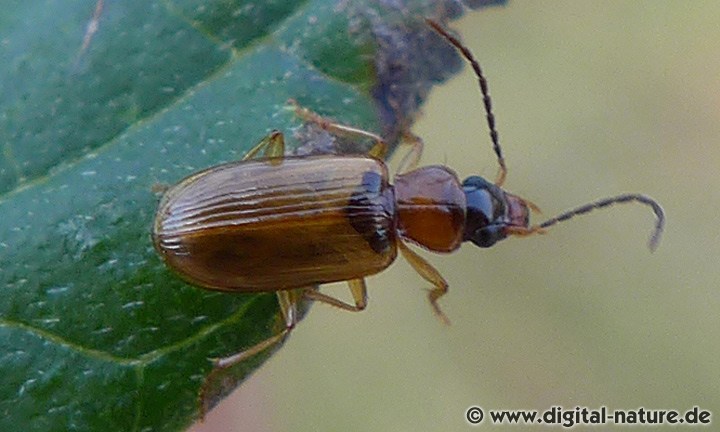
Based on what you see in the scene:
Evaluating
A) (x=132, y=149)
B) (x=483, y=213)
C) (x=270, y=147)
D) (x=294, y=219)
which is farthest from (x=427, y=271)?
(x=132, y=149)

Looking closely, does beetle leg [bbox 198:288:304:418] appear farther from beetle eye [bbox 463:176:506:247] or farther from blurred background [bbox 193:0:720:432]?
blurred background [bbox 193:0:720:432]

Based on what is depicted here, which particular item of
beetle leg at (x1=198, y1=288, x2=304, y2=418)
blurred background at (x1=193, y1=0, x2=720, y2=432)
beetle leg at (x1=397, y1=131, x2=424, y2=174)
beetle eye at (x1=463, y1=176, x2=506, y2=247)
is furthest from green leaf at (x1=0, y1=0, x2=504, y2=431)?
blurred background at (x1=193, y1=0, x2=720, y2=432)

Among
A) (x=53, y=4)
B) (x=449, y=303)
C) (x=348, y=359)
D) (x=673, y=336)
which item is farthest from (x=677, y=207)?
(x=53, y=4)

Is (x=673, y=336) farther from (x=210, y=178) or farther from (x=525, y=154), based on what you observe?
(x=210, y=178)

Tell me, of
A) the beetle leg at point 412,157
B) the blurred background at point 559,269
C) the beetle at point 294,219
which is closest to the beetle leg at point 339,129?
the beetle at point 294,219

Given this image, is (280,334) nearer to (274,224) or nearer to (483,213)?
(274,224)

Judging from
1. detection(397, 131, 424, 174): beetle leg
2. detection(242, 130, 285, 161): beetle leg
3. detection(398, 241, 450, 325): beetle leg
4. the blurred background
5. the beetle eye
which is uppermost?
detection(242, 130, 285, 161): beetle leg

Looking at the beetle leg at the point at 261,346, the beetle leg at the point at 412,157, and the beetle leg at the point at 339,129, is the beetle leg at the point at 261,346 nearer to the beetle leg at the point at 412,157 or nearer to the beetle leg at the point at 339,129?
the beetle leg at the point at 339,129
